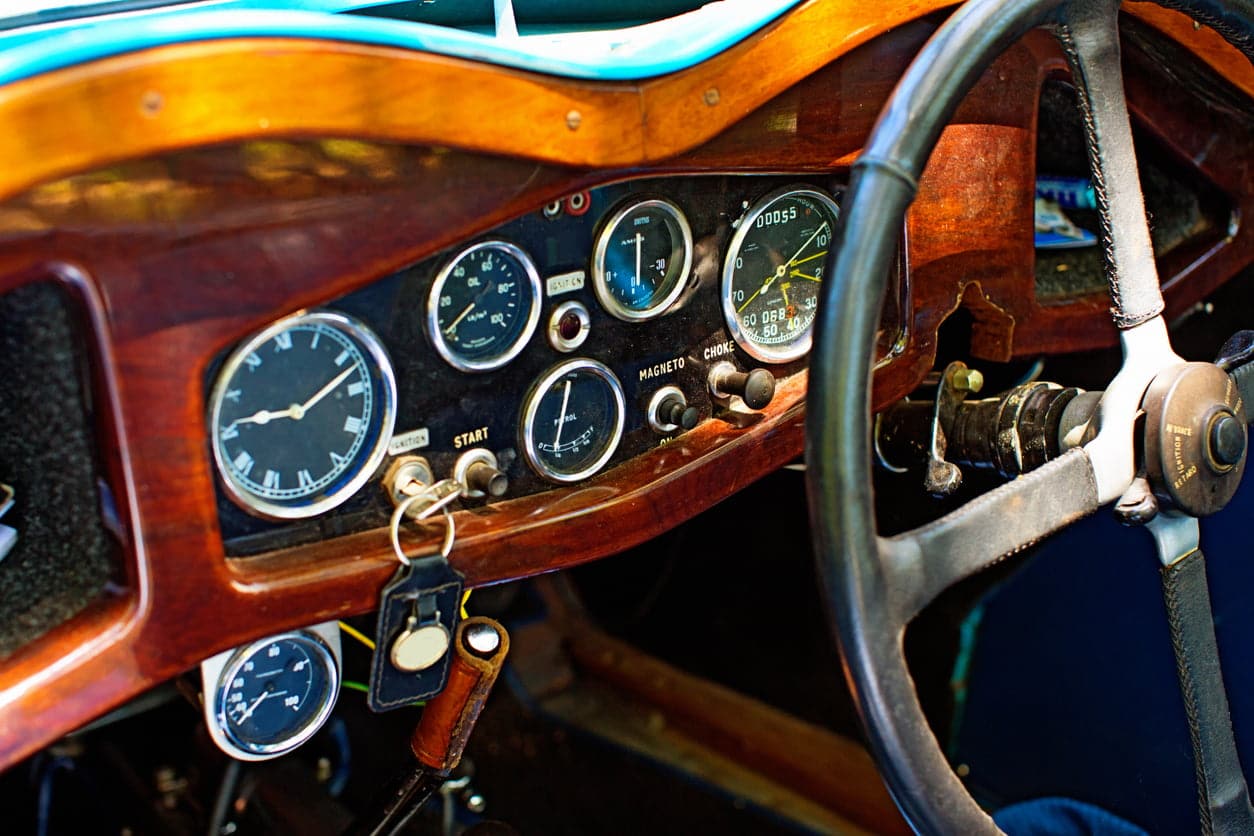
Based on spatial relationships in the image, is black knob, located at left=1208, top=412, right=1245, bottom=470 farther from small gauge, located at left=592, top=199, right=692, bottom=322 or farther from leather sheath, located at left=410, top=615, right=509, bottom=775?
leather sheath, located at left=410, top=615, right=509, bottom=775

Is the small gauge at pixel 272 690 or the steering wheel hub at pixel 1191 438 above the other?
the steering wheel hub at pixel 1191 438

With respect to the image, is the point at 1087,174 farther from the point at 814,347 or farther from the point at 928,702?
the point at 814,347

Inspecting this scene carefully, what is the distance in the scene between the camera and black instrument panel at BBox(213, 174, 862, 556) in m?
1.21

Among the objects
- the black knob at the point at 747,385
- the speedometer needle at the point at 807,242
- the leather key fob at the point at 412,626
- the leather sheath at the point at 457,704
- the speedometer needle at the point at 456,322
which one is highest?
the speedometer needle at the point at 456,322

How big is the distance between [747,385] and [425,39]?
0.57 metres

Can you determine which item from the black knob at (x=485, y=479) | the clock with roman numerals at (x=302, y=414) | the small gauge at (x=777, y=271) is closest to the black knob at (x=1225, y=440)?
the small gauge at (x=777, y=271)

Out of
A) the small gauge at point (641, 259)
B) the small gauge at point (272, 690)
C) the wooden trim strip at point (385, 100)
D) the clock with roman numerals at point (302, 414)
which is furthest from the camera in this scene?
the small gauge at point (641, 259)

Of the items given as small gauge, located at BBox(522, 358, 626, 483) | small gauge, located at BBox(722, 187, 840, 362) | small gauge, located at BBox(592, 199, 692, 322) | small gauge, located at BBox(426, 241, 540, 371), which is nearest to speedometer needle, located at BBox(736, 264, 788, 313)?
small gauge, located at BBox(722, 187, 840, 362)

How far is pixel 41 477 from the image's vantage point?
3.73 ft

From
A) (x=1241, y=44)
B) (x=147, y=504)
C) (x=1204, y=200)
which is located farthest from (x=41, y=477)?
(x=1204, y=200)

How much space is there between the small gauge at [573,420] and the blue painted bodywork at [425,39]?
13.6 inches

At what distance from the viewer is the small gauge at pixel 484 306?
124 centimetres

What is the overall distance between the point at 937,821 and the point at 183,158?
2.68ft

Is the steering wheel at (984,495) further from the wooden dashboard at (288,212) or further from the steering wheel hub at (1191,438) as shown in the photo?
the wooden dashboard at (288,212)
